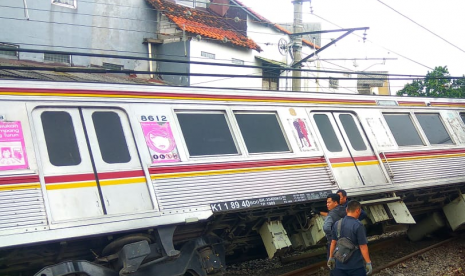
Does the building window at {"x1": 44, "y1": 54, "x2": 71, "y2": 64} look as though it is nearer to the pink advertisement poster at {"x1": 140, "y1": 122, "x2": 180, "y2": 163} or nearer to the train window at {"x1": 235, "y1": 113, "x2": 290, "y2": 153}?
the train window at {"x1": 235, "y1": 113, "x2": 290, "y2": 153}

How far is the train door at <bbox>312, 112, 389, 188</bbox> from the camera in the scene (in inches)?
375

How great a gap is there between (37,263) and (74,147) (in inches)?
59.8

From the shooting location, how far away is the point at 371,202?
9609mm

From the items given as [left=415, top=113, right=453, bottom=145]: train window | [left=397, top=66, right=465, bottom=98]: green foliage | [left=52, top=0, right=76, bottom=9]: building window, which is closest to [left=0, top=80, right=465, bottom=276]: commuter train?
[left=415, top=113, right=453, bottom=145]: train window

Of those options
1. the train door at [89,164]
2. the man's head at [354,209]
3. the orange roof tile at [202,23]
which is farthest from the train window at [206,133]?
the orange roof tile at [202,23]

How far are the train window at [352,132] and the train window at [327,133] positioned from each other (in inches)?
15.0

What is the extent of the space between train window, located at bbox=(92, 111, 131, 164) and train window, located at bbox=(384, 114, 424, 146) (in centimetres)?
591

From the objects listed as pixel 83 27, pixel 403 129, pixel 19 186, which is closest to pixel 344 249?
pixel 19 186

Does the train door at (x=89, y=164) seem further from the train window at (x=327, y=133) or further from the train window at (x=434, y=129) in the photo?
the train window at (x=434, y=129)

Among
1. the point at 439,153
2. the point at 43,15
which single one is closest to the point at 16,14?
the point at 43,15

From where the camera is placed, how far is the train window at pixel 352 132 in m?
10.1

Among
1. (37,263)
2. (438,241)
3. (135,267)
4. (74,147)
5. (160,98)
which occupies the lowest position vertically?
(438,241)

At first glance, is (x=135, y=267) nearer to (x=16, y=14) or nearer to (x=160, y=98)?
(x=160, y=98)

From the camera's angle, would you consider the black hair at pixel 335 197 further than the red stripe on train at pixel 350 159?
No
